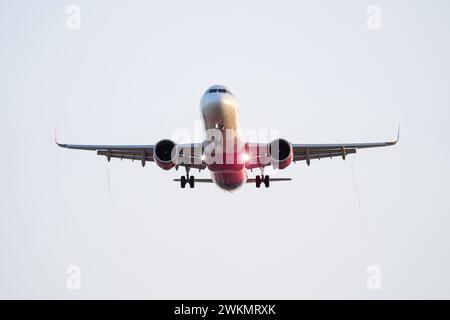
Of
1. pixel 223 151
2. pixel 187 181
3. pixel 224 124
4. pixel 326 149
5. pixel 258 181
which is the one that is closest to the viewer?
pixel 224 124

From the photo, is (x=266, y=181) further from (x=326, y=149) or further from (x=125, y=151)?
(x=125, y=151)

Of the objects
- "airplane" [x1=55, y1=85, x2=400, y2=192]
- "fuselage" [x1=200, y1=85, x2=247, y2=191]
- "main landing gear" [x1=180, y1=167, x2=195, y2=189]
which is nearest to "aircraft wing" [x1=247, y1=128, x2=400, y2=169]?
"airplane" [x1=55, y1=85, x2=400, y2=192]

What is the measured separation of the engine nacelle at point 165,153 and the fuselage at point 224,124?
2.11m

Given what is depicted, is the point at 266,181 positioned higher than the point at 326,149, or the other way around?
the point at 326,149

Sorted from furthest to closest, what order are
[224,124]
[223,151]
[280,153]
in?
[280,153] → [223,151] → [224,124]

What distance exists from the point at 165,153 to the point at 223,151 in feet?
10.8

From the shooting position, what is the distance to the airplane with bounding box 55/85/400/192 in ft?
107

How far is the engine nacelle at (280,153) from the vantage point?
34312 mm

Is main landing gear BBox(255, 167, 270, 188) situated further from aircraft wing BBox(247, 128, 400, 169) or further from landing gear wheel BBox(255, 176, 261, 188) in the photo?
aircraft wing BBox(247, 128, 400, 169)

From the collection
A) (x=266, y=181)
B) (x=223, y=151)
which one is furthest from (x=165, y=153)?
(x=266, y=181)

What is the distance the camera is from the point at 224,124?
32.5 meters
